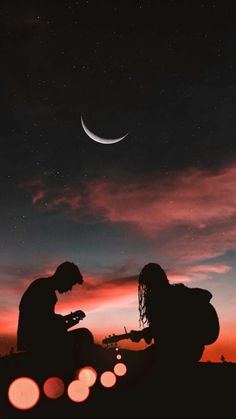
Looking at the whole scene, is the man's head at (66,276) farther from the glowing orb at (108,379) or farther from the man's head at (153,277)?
the glowing orb at (108,379)

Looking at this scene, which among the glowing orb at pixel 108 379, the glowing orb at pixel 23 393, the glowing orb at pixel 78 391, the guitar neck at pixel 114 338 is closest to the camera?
the glowing orb at pixel 23 393

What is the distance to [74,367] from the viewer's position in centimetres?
509

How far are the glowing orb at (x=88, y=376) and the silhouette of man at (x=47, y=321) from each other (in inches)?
16.0

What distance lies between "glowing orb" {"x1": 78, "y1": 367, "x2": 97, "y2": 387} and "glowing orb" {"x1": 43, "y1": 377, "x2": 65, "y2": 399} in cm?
29

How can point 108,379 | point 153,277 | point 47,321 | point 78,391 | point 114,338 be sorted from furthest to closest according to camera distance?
1. point 114,338
2. point 47,321
3. point 153,277
4. point 108,379
5. point 78,391

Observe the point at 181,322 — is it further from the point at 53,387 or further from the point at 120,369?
the point at 53,387

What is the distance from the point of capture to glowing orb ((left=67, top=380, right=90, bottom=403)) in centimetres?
425

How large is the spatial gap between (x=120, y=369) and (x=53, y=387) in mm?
1202

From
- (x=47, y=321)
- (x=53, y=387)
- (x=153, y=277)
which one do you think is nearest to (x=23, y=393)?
(x=53, y=387)

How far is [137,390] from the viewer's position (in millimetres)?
4523

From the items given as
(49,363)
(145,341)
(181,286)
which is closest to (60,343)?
(49,363)

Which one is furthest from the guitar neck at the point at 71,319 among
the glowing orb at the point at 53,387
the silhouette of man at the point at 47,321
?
the glowing orb at the point at 53,387

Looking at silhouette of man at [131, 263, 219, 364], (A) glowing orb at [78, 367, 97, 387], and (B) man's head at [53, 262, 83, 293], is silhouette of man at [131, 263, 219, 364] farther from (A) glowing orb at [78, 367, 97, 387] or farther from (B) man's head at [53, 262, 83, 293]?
(B) man's head at [53, 262, 83, 293]

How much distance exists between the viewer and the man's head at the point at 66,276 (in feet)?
19.2
